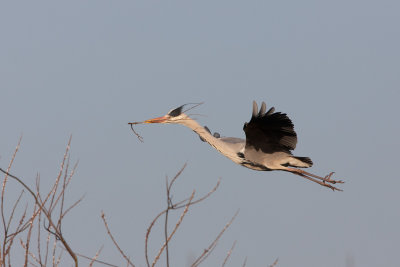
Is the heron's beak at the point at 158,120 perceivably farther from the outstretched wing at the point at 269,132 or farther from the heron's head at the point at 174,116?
the outstretched wing at the point at 269,132

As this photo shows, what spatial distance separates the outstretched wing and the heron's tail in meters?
0.20

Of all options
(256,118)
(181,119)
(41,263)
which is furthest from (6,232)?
(181,119)

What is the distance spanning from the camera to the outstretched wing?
782 cm

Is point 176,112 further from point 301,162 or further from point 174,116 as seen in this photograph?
point 301,162

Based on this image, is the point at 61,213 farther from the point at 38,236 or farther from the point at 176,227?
the point at 176,227

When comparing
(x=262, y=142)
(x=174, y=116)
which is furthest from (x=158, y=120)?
(x=262, y=142)

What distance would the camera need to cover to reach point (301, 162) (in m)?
8.55

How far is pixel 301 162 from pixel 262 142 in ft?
2.25

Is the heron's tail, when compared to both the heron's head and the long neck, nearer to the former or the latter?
the long neck

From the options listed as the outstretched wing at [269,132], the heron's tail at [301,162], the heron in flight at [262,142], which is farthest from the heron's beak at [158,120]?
the heron's tail at [301,162]

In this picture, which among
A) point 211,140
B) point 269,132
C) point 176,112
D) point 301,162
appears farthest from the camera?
point 176,112

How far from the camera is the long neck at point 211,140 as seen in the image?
854 centimetres

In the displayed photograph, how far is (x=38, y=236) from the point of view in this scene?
5047mm

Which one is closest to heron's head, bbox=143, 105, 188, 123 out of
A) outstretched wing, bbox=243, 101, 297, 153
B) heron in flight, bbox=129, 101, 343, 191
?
heron in flight, bbox=129, 101, 343, 191
